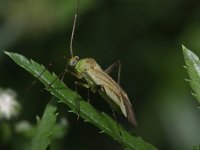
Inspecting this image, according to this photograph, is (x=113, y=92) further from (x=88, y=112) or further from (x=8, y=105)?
(x=8, y=105)

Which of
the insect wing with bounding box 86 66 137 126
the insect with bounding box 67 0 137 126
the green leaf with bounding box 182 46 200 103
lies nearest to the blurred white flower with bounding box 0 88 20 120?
the insect with bounding box 67 0 137 126

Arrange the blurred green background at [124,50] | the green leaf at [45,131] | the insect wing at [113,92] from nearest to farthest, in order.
→ the green leaf at [45,131] < the insect wing at [113,92] < the blurred green background at [124,50]

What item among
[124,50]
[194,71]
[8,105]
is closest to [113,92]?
[8,105]

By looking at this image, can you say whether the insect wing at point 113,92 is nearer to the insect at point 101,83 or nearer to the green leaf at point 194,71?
the insect at point 101,83

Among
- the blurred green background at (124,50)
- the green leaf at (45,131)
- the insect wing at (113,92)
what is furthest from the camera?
the blurred green background at (124,50)

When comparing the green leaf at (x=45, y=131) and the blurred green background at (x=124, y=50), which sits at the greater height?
the green leaf at (x=45, y=131)

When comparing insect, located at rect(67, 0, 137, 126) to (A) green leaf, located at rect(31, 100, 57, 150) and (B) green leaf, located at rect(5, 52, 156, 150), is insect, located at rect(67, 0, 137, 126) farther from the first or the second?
(A) green leaf, located at rect(31, 100, 57, 150)

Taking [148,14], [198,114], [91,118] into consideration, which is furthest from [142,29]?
[91,118]

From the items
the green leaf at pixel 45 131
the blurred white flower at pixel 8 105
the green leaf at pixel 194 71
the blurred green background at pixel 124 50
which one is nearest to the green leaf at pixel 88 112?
the green leaf at pixel 45 131
